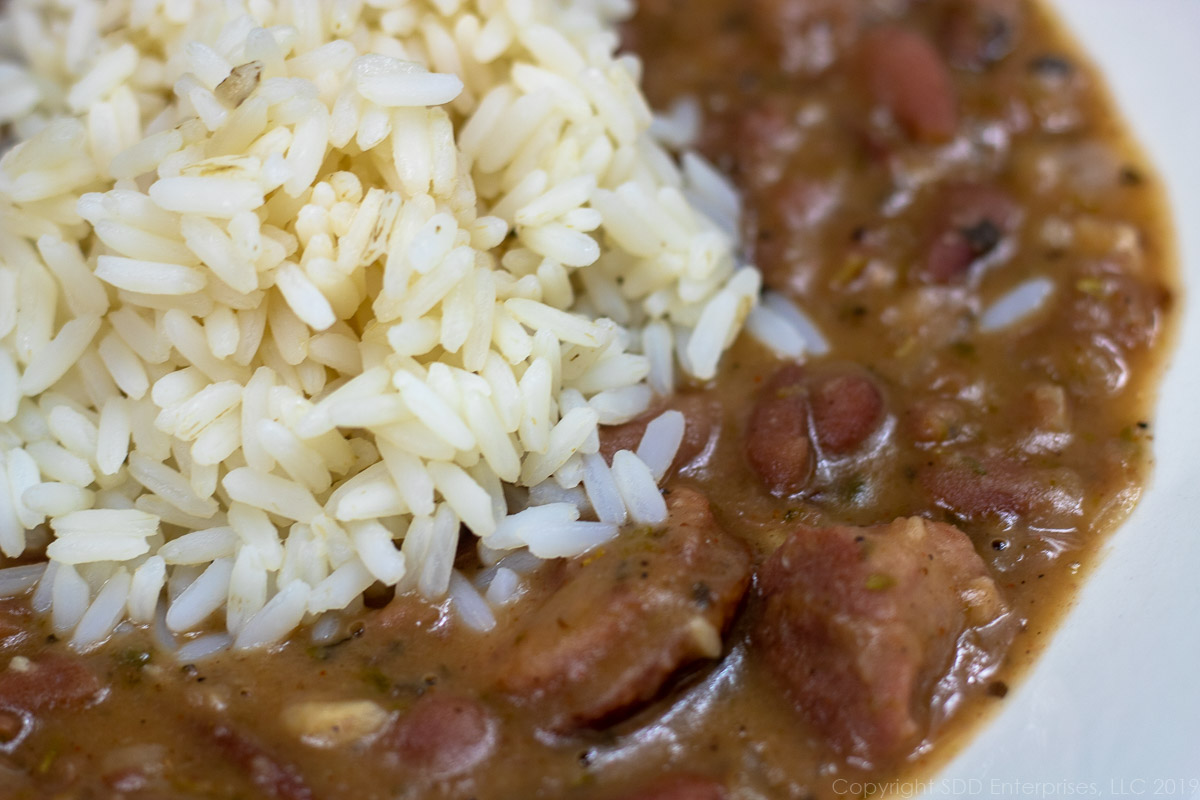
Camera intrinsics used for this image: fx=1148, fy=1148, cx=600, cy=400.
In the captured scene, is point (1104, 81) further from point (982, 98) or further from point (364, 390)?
point (364, 390)

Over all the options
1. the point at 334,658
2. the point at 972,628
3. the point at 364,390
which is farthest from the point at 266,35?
the point at 972,628

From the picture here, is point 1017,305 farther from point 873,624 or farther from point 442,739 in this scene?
point 442,739

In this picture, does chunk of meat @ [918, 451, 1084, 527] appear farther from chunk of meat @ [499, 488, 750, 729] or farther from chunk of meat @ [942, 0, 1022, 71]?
chunk of meat @ [942, 0, 1022, 71]

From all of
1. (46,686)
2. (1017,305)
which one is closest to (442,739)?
(46,686)

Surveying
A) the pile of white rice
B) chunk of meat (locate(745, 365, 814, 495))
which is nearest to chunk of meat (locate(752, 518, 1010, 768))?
chunk of meat (locate(745, 365, 814, 495))

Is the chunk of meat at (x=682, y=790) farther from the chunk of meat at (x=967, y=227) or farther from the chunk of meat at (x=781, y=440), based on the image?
the chunk of meat at (x=967, y=227)

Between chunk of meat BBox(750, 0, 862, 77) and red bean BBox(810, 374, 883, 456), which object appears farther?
chunk of meat BBox(750, 0, 862, 77)

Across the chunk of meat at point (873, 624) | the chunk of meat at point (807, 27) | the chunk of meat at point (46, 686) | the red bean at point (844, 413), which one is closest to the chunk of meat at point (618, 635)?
the chunk of meat at point (873, 624)
